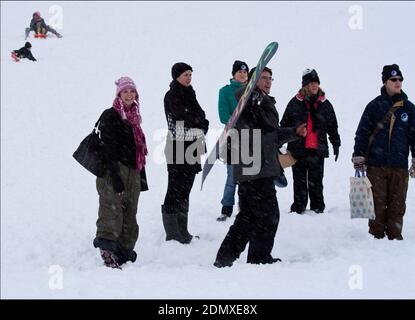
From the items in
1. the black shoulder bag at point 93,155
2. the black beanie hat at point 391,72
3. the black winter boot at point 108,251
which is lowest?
the black winter boot at point 108,251

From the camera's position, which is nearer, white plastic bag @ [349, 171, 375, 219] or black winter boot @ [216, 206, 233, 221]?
white plastic bag @ [349, 171, 375, 219]

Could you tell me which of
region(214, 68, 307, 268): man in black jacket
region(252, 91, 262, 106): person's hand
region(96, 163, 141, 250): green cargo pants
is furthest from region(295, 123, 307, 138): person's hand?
region(96, 163, 141, 250): green cargo pants

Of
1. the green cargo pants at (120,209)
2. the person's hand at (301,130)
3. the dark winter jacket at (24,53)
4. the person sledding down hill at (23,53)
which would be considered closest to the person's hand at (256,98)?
the person's hand at (301,130)

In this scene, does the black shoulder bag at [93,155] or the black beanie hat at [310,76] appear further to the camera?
the black beanie hat at [310,76]

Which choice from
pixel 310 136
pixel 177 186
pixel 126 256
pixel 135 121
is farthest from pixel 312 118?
pixel 126 256

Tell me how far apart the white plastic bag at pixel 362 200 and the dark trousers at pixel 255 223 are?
4.25ft

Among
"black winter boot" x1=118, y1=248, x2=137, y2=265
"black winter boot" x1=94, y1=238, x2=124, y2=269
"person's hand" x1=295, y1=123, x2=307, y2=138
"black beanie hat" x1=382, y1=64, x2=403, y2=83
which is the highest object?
"black beanie hat" x1=382, y1=64, x2=403, y2=83

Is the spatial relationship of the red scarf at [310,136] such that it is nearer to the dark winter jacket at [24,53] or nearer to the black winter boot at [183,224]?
the black winter boot at [183,224]

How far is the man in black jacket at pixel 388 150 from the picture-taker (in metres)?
6.56

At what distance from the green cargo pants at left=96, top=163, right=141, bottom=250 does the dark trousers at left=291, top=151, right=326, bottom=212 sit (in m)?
2.83

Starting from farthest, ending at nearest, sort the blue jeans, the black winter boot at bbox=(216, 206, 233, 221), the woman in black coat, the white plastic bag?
1. the black winter boot at bbox=(216, 206, 233, 221)
2. the blue jeans
3. the woman in black coat
4. the white plastic bag

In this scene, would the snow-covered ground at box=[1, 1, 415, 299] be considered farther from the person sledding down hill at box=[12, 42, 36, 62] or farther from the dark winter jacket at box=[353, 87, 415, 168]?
the dark winter jacket at box=[353, 87, 415, 168]

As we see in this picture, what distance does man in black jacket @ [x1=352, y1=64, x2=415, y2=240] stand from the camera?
6562 millimetres

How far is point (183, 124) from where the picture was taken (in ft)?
22.1
